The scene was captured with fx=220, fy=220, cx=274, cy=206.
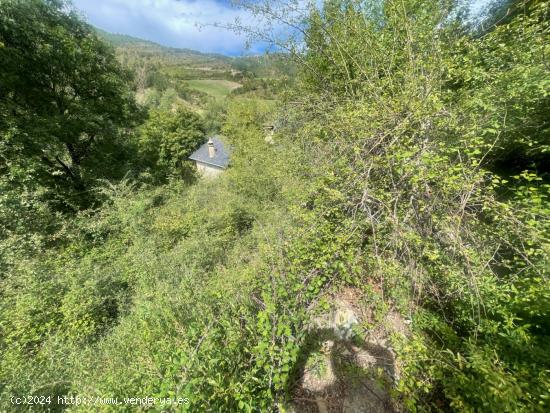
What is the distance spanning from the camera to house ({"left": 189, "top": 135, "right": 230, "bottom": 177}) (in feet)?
71.2

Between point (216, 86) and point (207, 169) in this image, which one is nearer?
point (207, 169)

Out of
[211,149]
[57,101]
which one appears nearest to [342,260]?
[57,101]

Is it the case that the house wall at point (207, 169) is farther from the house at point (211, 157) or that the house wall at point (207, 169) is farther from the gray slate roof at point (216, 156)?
the gray slate roof at point (216, 156)

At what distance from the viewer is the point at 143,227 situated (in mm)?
6809

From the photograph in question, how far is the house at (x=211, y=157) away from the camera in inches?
854

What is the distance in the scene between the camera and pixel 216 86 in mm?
58125

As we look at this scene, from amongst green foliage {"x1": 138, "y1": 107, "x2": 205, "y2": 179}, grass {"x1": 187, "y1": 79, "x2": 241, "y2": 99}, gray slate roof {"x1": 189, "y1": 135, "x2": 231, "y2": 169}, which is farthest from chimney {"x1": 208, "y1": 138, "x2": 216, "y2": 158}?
grass {"x1": 187, "y1": 79, "x2": 241, "y2": 99}

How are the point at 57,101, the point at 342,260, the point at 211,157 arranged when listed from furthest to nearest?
the point at 211,157
the point at 57,101
the point at 342,260

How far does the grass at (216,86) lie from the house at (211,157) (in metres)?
32.0

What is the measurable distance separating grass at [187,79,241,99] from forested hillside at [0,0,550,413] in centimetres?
4922

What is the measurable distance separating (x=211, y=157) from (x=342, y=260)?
71.9 feet

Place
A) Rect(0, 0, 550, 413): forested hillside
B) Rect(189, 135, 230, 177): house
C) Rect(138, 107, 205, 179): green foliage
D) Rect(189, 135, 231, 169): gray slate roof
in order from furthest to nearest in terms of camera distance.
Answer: Rect(189, 135, 230, 177): house → Rect(189, 135, 231, 169): gray slate roof → Rect(138, 107, 205, 179): green foliage → Rect(0, 0, 550, 413): forested hillside

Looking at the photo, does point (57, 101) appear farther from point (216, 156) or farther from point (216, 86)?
point (216, 86)

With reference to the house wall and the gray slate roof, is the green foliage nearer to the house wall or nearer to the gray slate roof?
the gray slate roof
